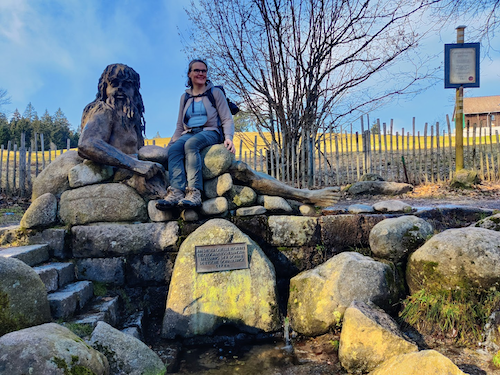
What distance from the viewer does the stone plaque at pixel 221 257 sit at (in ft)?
11.2

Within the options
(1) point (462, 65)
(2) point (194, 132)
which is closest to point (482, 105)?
(1) point (462, 65)

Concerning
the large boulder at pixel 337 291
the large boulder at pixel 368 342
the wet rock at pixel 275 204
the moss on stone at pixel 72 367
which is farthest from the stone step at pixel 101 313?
the large boulder at pixel 368 342

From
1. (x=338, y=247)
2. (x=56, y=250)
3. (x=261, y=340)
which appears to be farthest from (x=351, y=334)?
(x=56, y=250)

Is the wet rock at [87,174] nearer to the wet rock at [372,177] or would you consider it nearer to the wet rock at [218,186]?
the wet rock at [218,186]

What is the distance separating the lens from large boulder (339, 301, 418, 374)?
254 centimetres

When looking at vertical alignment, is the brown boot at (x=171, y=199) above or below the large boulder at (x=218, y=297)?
above

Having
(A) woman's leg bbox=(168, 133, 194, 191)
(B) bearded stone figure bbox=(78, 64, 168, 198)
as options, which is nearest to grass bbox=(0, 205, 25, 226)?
(B) bearded stone figure bbox=(78, 64, 168, 198)

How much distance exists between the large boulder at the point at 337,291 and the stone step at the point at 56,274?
7.23 ft

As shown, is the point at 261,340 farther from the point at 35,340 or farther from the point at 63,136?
the point at 63,136

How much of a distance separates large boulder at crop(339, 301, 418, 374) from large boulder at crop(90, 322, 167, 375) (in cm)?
137

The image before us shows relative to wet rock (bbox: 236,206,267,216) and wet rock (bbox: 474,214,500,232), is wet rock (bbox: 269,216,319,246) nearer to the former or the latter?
wet rock (bbox: 236,206,267,216)

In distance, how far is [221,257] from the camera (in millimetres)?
3432

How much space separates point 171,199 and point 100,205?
30.9 inches

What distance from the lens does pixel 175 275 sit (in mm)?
3410
